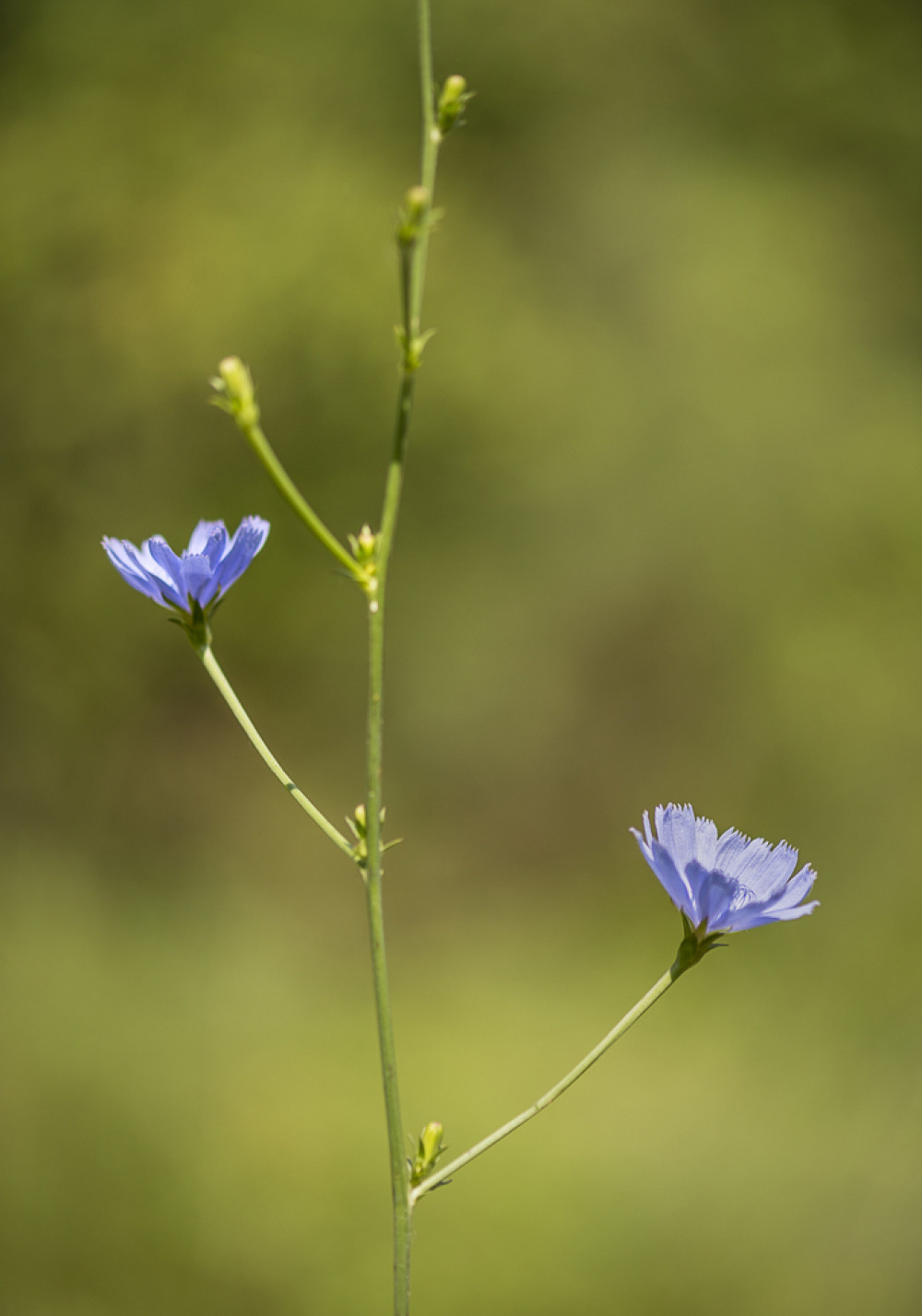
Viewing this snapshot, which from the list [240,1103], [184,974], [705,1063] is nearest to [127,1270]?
[240,1103]

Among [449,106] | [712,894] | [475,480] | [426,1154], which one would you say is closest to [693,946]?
[712,894]

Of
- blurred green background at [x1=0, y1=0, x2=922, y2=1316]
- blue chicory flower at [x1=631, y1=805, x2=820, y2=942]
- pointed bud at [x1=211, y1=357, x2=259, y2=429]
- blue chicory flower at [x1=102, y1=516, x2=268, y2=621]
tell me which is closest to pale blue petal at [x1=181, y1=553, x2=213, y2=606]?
blue chicory flower at [x1=102, y1=516, x2=268, y2=621]

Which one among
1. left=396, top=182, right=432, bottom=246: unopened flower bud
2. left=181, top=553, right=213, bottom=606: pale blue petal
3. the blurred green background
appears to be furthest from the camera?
the blurred green background

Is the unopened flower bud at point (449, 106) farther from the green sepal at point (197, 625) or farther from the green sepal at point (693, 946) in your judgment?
the green sepal at point (693, 946)

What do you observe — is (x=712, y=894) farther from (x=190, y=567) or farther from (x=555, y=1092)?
(x=190, y=567)

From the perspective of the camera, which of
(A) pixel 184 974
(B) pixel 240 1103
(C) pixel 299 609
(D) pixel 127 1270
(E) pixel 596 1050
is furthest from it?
(C) pixel 299 609

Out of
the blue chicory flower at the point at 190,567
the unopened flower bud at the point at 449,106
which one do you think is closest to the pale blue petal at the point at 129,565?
the blue chicory flower at the point at 190,567

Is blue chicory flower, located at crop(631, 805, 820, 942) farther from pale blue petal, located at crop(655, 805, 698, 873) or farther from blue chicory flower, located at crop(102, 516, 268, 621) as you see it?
blue chicory flower, located at crop(102, 516, 268, 621)

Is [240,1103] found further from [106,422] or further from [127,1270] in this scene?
[106,422]
